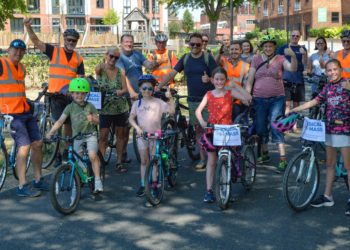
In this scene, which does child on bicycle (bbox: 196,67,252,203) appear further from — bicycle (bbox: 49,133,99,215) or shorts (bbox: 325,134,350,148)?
bicycle (bbox: 49,133,99,215)

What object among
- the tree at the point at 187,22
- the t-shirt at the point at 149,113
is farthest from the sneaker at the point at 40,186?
the tree at the point at 187,22

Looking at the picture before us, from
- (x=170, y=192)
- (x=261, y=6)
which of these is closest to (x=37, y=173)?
(x=170, y=192)

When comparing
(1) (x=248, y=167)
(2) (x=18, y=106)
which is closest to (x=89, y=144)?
(2) (x=18, y=106)

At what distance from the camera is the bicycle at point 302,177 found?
601 centimetres

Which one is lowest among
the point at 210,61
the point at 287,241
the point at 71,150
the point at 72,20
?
the point at 287,241

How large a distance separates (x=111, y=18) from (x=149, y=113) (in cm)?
6003

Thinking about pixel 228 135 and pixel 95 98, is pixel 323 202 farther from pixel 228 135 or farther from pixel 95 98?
A: pixel 95 98

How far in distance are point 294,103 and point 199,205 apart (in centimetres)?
587

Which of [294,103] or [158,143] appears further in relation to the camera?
[294,103]

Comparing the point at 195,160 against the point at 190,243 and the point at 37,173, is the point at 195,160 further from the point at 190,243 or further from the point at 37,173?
the point at 190,243

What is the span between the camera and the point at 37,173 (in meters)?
7.14

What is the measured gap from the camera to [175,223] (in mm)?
5859

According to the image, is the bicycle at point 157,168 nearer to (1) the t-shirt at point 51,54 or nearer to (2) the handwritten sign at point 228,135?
(2) the handwritten sign at point 228,135

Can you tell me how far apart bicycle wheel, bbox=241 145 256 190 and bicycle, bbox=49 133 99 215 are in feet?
6.18
